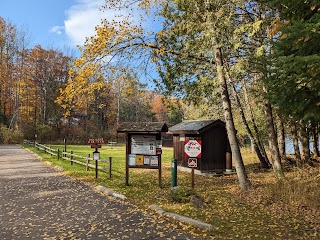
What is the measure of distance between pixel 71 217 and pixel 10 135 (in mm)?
39700

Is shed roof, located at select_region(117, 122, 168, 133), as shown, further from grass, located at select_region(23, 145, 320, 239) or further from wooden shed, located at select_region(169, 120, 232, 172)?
wooden shed, located at select_region(169, 120, 232, 172)

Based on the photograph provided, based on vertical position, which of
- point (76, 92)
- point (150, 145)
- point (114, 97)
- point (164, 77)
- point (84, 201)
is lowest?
point (84, 201)

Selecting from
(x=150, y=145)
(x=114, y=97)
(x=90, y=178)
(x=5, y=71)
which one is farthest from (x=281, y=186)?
(x=114, y=97)

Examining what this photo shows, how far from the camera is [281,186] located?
8203 millimetres

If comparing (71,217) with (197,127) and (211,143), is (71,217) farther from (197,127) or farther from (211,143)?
(211,143)

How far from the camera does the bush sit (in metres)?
40.3

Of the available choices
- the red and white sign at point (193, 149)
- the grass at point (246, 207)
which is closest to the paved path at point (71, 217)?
the grass at point (246, 207)

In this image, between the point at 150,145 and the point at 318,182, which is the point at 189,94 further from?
the point at 318,182

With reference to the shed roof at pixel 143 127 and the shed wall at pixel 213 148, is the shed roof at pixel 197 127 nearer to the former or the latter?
the shed wall at pixel 213 148

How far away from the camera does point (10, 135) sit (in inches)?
1615

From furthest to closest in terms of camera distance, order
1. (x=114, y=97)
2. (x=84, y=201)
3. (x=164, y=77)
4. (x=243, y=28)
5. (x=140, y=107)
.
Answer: (x=140, y=107)
(x=114, y=97)
(x=164, y=77)
(x=243, y=28)
(x=84, y=201)

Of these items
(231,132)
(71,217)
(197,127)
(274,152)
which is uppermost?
(197,127)

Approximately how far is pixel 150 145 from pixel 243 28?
503 centimetres

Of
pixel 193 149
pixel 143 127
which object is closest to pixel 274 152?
pixel 193 149
